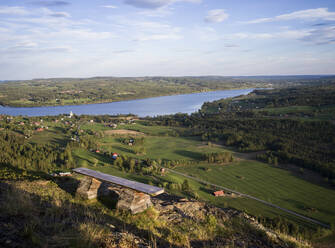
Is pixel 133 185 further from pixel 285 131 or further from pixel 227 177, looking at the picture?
pixel 285 131

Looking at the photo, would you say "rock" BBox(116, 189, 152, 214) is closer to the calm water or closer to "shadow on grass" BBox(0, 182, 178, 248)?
"shadow on grass" BBox(0, 182, 178, 248)

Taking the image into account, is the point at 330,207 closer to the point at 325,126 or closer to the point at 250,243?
the point at 250,243

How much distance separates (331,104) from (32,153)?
9395 cm

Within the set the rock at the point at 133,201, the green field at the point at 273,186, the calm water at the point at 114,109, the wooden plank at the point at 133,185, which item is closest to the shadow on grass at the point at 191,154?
the green field at the point at 273,186

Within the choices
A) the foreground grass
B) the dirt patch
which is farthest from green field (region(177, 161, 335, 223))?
the dirt patch

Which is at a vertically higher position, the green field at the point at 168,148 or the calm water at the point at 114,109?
the calm water at the point at 114,109

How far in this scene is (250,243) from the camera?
5.16 metres

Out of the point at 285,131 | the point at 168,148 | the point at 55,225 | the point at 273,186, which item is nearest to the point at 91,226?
the point at 55,225

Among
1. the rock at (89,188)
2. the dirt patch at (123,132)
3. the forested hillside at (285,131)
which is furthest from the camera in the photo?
the dirt patch at (123,132)

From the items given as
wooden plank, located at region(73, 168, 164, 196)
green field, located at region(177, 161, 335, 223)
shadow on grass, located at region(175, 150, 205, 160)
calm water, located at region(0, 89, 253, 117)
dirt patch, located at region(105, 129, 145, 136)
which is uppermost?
wooden plank, located at region(73, 168, 164, 196)


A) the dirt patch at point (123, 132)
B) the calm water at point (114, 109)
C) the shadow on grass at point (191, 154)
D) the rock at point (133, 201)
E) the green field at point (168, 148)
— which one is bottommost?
the shadow on grass at point (191, 154)

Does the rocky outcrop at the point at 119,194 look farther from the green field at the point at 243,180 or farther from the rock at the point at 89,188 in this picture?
the green field at the point at 243,180

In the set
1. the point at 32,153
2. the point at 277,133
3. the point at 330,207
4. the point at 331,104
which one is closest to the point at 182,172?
the point at 330,207

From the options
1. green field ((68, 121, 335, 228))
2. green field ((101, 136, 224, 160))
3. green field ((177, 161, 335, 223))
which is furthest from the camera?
green field ((101, 136, 224, 160))
